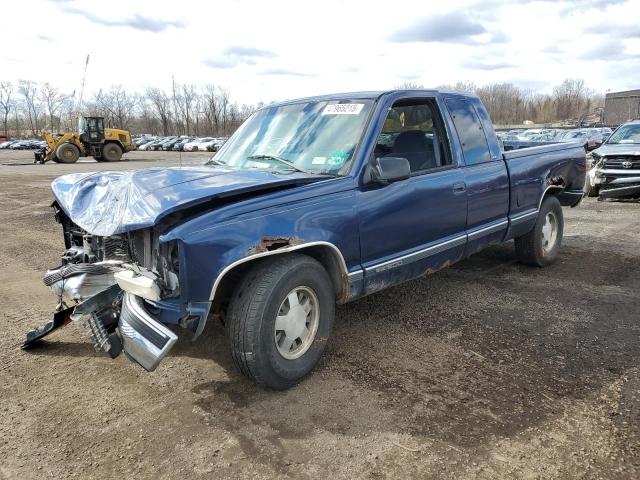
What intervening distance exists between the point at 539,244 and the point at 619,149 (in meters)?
7.54

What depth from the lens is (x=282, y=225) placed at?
3207 millimetres

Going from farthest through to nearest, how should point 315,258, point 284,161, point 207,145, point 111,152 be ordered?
point 207,145 < point 111,152 < point 284,161 < point 315,258

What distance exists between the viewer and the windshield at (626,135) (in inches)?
492

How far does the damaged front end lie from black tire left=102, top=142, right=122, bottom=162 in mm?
33204

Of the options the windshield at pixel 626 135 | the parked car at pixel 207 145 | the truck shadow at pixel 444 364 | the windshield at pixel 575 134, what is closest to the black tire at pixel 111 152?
the parked car at pixel 207 145

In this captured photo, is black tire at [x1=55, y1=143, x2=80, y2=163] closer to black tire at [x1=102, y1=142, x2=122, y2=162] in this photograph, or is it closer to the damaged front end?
black tire at [x1=102, y1=142, x2=122, y2=162]

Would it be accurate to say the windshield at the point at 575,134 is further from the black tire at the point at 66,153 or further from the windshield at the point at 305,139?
the black tire at the point at 66,153

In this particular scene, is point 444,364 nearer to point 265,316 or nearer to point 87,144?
point 265,316

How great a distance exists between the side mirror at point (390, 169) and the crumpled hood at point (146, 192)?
43cm

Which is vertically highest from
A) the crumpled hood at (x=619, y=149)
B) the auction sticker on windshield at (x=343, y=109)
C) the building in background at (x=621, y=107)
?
the building in background at (x=621, y=107)

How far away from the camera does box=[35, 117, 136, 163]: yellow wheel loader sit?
31984 millimetres

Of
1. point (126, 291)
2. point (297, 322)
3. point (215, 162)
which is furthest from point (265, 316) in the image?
point (215, 162)

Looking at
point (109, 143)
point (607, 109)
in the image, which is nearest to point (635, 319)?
point (109, 143)

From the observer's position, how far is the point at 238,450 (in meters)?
2.75
